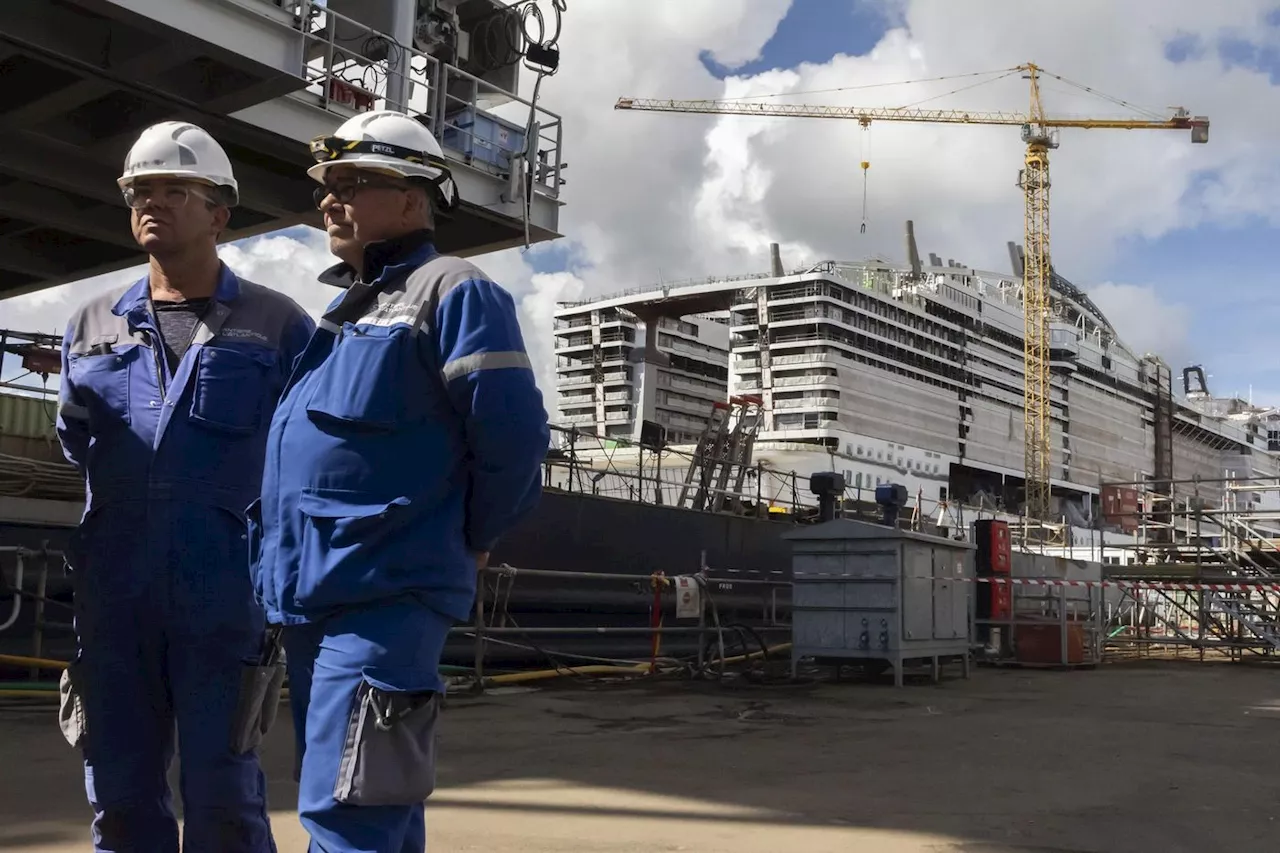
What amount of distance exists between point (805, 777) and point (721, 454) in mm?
12915

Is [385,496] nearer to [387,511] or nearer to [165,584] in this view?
[387,511]

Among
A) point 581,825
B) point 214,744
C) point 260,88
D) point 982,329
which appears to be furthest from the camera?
point 982,329

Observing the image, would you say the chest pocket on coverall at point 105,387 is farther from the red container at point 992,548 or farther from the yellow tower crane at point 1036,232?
the yellow tower crane at point 1036,232

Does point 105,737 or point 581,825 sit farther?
point 581,825

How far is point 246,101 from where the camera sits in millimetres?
9625

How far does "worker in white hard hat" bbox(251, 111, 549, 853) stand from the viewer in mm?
2086

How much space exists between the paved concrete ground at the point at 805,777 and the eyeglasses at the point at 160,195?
2.05 meters

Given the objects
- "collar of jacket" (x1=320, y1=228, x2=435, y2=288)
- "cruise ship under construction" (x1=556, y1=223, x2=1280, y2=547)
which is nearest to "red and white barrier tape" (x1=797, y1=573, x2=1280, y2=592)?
"collar of jacket" (x1=320, y1=228, x2=435, y2=288)

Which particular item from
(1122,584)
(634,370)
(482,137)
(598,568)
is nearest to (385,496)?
(482,137)

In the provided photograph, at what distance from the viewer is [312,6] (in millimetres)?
9711

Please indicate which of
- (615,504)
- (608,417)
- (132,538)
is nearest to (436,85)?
(615,504)

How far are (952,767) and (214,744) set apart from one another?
406 cm

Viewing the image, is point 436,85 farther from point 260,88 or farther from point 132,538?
point 132,538

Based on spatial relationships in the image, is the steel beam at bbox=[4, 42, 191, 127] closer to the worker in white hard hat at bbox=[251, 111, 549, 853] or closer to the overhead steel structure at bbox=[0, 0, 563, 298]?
the overhead steel structure at bbox=[0, 0, 563, 298]
